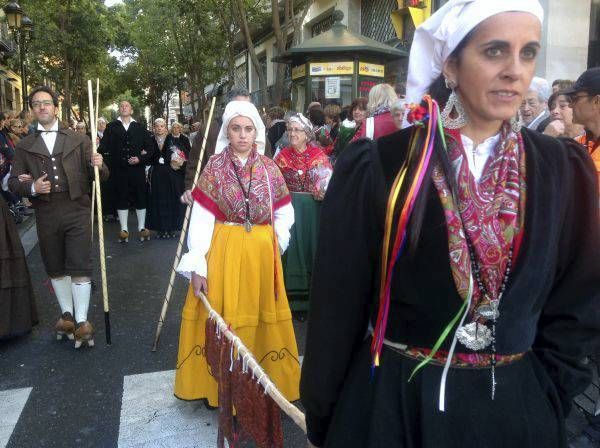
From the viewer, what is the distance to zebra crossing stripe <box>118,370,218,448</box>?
327cm

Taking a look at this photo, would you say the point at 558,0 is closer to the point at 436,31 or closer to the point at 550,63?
the point at 550,63

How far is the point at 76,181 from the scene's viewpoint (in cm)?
467

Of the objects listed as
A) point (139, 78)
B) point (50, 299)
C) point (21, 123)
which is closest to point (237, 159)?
point (50, 299)

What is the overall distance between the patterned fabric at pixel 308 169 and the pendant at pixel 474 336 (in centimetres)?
419

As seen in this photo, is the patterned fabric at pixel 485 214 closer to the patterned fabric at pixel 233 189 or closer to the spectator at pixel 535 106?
the patterned fabric at pixel 233 189

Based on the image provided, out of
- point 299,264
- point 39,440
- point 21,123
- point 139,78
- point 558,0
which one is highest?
point 139,78

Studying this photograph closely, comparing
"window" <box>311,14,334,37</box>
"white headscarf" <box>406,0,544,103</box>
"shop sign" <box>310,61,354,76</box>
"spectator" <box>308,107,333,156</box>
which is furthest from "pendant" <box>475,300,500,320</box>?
"window" <box>311,14,334,37</box>

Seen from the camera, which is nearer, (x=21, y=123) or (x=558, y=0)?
(x=558, y=0)

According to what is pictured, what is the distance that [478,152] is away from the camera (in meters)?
1.42

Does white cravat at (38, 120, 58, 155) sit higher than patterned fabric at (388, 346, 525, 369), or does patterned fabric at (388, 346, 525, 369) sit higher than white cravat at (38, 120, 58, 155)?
white cravat at (38, 120, 58, 155)

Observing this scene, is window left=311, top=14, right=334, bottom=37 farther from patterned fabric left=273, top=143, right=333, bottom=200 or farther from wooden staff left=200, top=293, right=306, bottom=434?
wooden staff left=200, top=293, right=306, bottom=434

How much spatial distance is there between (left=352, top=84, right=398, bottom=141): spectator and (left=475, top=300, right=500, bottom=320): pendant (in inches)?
96.6

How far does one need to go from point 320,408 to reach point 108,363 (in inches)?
134

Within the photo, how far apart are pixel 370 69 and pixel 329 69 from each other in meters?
0.77
